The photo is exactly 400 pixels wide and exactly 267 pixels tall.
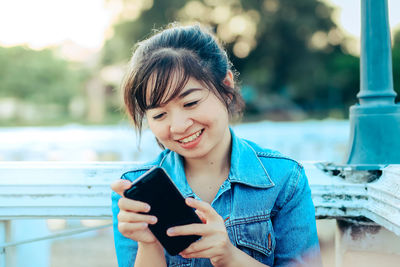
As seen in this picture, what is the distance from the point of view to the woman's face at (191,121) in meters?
1.32

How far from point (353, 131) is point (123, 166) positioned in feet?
3.08

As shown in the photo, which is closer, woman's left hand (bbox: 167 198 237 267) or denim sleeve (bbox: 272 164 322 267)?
woman's left hand (bbox: 167 198 237 267)

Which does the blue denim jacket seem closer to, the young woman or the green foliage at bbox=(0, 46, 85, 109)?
the young woman

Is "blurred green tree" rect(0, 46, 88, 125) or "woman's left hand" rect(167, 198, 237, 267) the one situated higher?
"blurred green tree" rect(0, 46, 88, 125)

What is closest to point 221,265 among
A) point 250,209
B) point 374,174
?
point 250,209

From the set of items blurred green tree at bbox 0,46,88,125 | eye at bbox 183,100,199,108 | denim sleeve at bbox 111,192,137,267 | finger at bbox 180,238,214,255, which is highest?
blurred green tree at bbox 0,46,88,125

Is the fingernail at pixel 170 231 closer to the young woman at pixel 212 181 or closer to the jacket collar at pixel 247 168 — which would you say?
the young woman at pixel 212 181

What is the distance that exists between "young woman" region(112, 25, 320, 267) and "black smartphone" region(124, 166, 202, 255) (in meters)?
0.11

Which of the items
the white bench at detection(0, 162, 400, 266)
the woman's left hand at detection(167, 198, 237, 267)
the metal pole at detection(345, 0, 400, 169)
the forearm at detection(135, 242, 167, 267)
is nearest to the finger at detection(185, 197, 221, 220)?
the woman's left hand at detection(167, 198, 237, 267)

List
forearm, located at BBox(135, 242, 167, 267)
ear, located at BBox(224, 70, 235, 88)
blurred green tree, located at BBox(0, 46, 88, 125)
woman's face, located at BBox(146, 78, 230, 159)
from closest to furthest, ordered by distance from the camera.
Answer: forearm, located at BBox(135, 242, 167, 267), woman's face, located at BBox(146, 78, 230, 159), ear, located at BBox(224, 70, 235, 88), blurred green tree, located at BBox(0, 46, 88, 125)

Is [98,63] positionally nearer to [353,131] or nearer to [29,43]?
[29,43]

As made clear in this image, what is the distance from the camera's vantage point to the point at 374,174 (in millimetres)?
1486

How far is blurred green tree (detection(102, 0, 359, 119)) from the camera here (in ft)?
60.3

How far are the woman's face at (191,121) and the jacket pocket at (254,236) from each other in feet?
0.92
